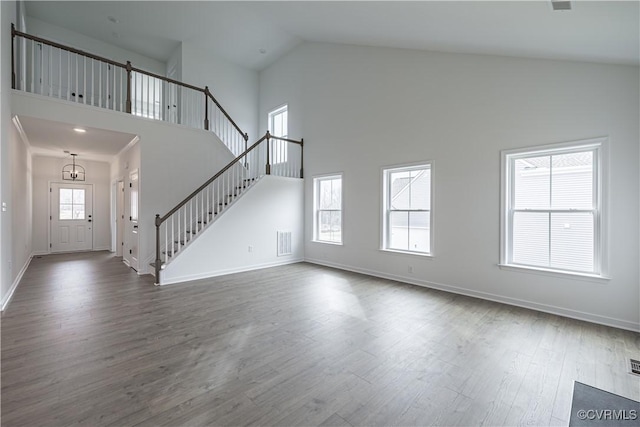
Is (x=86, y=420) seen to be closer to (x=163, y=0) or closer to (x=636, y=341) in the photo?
(x=636, y=341)

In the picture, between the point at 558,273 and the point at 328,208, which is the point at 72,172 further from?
the point at 558,273

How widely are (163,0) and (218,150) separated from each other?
308cm

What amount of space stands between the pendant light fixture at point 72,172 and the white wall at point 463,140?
686 centimetres

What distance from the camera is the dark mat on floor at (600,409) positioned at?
1784 mm

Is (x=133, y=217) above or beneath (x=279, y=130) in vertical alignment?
beneath

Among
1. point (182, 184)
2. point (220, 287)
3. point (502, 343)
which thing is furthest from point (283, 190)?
point (502, 343)

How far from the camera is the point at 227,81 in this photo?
8.16 metres

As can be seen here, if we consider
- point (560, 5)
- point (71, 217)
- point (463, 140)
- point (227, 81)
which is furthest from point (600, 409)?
point (71, 217)

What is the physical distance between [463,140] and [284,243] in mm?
4216

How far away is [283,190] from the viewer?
6.64m

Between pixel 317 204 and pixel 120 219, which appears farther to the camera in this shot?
pixel 120 219

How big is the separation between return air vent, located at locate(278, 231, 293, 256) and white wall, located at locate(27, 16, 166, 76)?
19.7 ft

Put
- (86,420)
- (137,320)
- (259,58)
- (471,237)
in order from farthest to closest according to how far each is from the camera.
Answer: (259,58) < (471,237) < (137,320) < (86,420)

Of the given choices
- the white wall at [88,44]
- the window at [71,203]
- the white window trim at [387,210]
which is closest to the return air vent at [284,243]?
the white window trim at [387,210]
